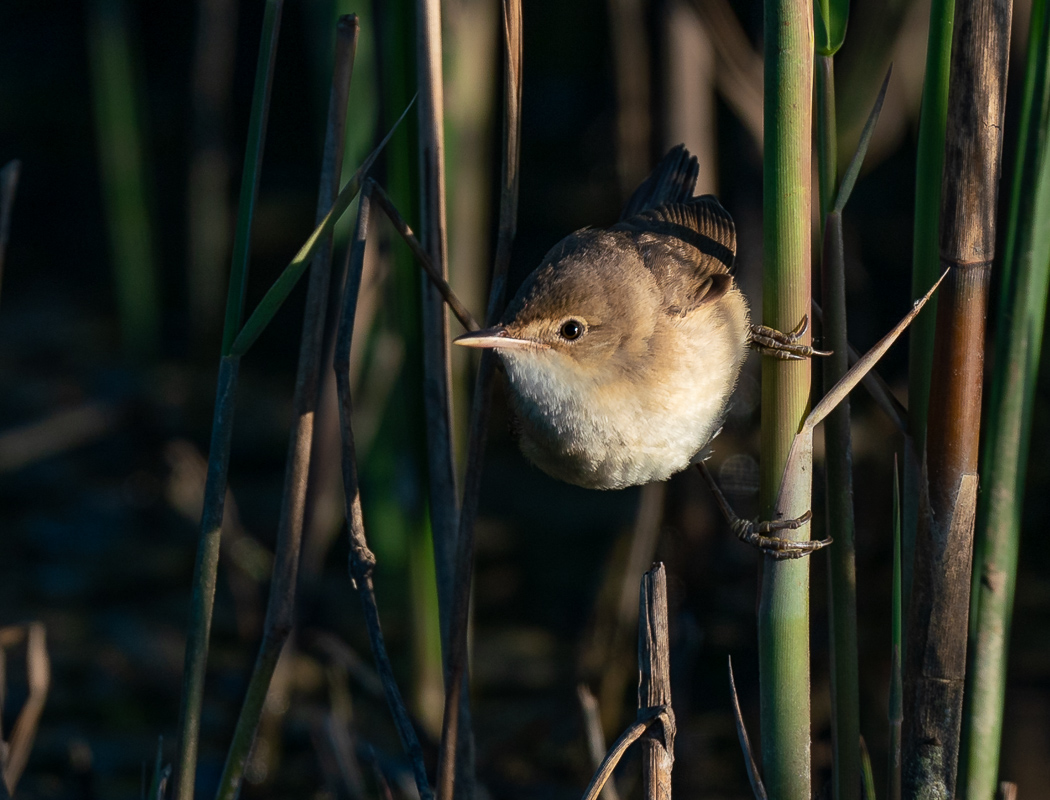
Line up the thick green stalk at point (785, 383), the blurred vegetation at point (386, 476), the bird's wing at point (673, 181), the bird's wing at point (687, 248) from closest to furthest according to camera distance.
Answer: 1. the thick green stalk at point (785, 383)
2. the bird's wing at point (687, 248)
3. the bird's wing at point (673, 181)
4. the blurred vegetation at point (386, 476)

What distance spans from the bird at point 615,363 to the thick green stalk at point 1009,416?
45 cm

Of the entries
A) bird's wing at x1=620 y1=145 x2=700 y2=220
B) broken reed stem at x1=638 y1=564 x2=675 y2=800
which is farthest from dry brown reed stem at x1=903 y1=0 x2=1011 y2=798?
bird's wing at x1=620 y1=145 x2=700 y2=220

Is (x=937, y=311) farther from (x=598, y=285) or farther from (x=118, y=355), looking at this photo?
(x=118, y=355)

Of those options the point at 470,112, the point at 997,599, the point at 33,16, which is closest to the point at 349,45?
the point at 997,599

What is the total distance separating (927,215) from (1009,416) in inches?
12.7

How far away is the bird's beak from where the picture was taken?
1.74 m

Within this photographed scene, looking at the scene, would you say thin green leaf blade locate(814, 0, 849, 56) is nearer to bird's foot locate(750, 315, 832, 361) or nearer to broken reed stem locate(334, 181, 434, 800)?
bird's foot locate(750, 315, 832, 361)

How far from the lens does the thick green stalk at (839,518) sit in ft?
5.24

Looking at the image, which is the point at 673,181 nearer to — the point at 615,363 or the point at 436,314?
the point at 615,363

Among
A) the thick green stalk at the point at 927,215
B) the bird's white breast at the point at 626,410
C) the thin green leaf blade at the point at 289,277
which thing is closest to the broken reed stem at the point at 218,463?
the thin green leaf blade at the point at 289,277

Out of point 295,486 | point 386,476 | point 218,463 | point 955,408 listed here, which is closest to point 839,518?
point 955,408

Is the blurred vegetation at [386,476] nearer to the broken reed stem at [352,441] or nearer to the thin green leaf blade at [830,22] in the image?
the broken reed stem at [352,441]

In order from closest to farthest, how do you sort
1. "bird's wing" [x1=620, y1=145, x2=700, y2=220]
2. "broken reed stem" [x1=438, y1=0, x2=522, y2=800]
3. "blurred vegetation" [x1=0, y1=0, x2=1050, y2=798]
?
1. "broken reed stem" [x1=438, y1=0, x2=522, y2=800]
2. "bird's wing" [x1=620, y1=145, x2=700, y2=220]
3. "blurred vegetation" [x1=0, y1=0, x2=1050, y2=798]

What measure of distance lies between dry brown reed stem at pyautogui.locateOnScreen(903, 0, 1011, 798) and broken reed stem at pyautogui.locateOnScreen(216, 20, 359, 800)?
34.9 inches
